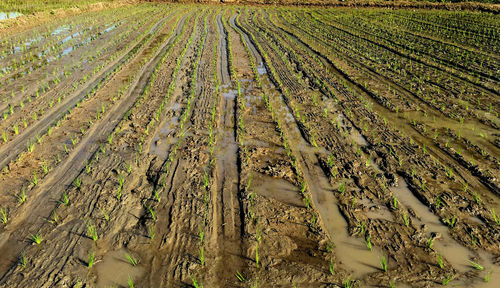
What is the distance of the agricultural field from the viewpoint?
12.4 feet

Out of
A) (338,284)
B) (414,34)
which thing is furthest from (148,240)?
(414,34)

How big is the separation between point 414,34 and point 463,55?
584 centimetres

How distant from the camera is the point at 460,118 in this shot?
771 centimetres

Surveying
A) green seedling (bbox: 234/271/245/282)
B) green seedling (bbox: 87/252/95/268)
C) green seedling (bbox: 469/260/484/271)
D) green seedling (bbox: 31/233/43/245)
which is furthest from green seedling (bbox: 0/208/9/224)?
green seedling (bbox: 469/260/484/271)

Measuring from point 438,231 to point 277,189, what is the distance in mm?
2382

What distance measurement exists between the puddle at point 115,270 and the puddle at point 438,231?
12.5ft

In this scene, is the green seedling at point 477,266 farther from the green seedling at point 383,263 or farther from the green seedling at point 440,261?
the green seedling at point 383,263

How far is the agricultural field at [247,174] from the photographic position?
3793 mm

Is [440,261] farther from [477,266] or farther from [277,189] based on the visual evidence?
[277,189]

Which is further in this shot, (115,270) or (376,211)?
(376,211)

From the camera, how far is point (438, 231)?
4336 mm

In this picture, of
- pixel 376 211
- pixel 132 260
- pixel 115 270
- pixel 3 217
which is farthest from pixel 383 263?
pixel 3 217

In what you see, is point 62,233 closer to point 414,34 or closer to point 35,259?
point 35,259

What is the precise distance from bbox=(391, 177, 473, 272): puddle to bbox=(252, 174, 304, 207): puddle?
1656 mm
